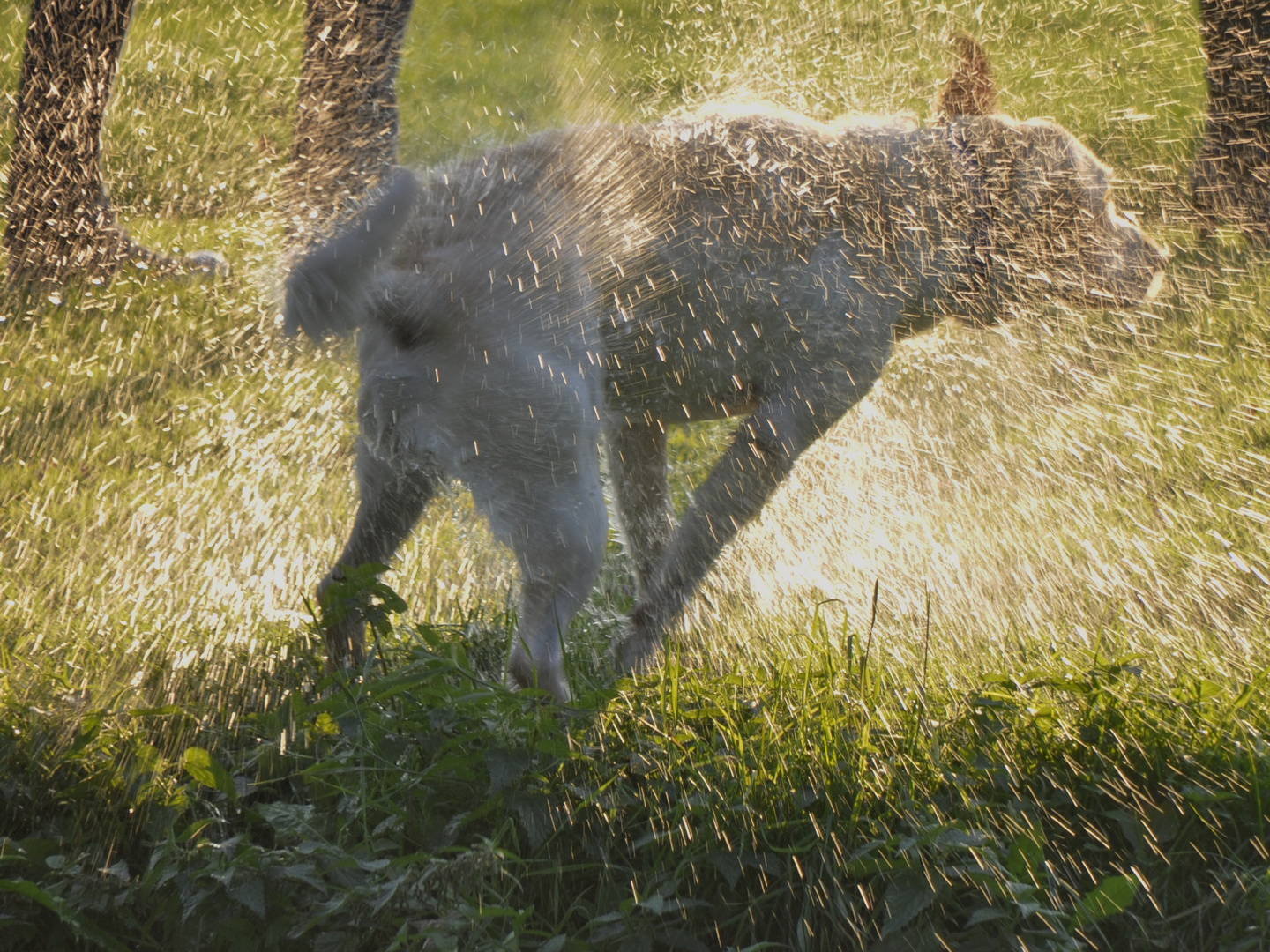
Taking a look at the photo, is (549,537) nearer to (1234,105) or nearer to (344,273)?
(344,273)

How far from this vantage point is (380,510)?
2.80 m

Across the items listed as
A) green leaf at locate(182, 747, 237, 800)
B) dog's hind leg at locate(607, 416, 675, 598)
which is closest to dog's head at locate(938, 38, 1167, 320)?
dog's hind leg at locate(607, 416, 675, 598)

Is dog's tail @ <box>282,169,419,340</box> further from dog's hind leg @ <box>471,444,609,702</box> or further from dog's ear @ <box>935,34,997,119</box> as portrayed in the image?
dog's ear @ <box>935,34,997,119</box>

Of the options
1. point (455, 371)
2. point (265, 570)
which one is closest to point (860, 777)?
point (455, 371)

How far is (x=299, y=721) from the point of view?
205 centimetres

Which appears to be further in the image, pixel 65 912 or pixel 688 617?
pixel 688 617

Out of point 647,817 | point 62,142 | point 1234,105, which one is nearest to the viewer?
point 647,817

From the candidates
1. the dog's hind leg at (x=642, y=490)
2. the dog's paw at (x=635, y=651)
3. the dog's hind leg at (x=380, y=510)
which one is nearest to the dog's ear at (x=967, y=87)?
the dog's hind leg at (x=642, y=490)

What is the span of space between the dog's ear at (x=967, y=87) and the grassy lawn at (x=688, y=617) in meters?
0.37

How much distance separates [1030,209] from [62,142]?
370 centimetres

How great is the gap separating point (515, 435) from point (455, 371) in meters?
0.22

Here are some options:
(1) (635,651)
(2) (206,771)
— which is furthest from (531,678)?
(2) (206,771)

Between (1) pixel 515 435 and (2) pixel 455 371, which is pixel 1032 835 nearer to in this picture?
(1) pixel 515 435

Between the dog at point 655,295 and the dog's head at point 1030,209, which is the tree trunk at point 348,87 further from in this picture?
the dog's head at point 1030,209
